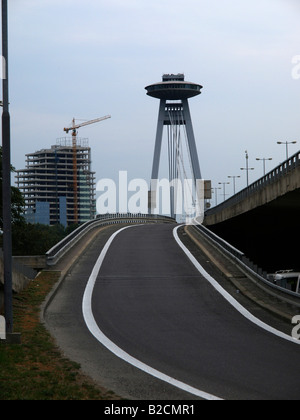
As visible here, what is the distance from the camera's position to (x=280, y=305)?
23.3 meters

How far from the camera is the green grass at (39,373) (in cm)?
1182

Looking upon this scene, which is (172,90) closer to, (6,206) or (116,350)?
(6,206)

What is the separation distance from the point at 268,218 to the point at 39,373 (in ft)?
123

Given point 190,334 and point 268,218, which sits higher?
point 268,218

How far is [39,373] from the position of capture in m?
13.6

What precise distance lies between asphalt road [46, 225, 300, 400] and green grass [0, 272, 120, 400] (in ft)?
1.50

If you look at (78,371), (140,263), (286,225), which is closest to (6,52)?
(78,371)

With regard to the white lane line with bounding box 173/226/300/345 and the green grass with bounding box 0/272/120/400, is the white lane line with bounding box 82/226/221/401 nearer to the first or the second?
the green grass with bounding box 0/272/120/400

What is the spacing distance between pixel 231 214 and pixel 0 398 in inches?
1749

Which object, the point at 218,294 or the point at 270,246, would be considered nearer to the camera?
the point at 218,294

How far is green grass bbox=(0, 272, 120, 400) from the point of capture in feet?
38.8

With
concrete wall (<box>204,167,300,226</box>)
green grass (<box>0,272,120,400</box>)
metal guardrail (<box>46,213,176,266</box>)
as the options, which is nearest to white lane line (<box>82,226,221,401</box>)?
green grass (<box>0,272,120,400</box>)

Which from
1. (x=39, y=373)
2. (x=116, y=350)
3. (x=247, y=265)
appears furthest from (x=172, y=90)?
(x=39, y=373)
